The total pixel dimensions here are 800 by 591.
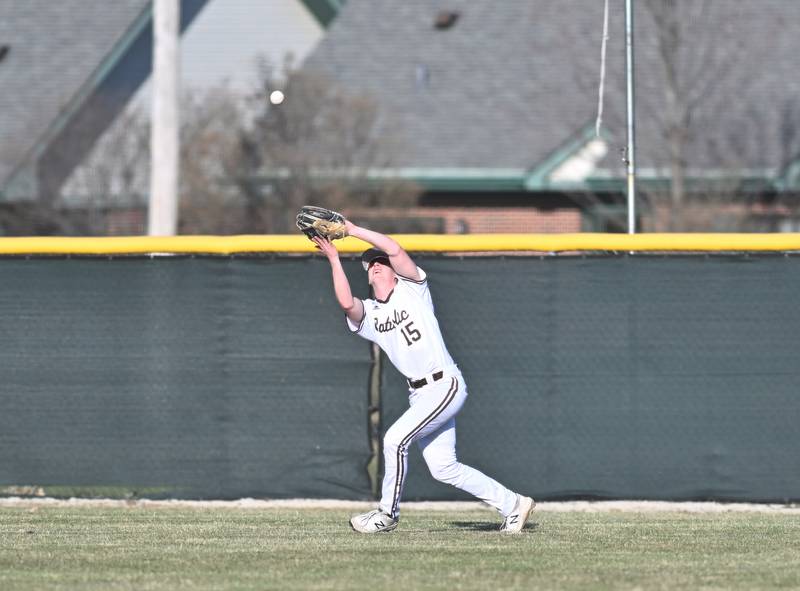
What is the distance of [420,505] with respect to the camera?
10.4 meters

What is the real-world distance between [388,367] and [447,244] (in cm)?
97

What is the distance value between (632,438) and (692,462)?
0.44 metres

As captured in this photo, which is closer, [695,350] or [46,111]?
[695,350]

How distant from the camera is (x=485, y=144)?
20.7 metres

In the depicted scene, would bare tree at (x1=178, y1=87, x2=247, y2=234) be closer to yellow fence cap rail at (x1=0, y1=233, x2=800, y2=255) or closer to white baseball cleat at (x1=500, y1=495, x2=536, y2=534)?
yellow fence cap rail at (x1=0, y1=233, x2=800, y2=255)

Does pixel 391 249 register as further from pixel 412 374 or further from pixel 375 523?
pixel 375 523

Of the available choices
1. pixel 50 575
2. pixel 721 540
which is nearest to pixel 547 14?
pixel 721 540

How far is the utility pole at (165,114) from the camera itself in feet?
50.6

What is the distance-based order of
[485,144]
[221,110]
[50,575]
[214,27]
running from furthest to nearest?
[214,27], [485,144], [221,110], [50,575]

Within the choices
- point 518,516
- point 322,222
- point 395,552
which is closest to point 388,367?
point 518,516

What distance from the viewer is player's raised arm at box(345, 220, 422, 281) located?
7.78 metres

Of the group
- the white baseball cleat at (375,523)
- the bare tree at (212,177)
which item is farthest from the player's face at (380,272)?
the bare tree at (212,177)

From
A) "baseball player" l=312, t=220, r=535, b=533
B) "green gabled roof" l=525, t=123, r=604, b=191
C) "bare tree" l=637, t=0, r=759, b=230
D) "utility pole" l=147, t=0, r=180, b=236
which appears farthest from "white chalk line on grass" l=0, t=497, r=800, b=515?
"green gabled roof" l=525, t=123, r=604, b=191

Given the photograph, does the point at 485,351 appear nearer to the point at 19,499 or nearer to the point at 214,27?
the point at 19,499
